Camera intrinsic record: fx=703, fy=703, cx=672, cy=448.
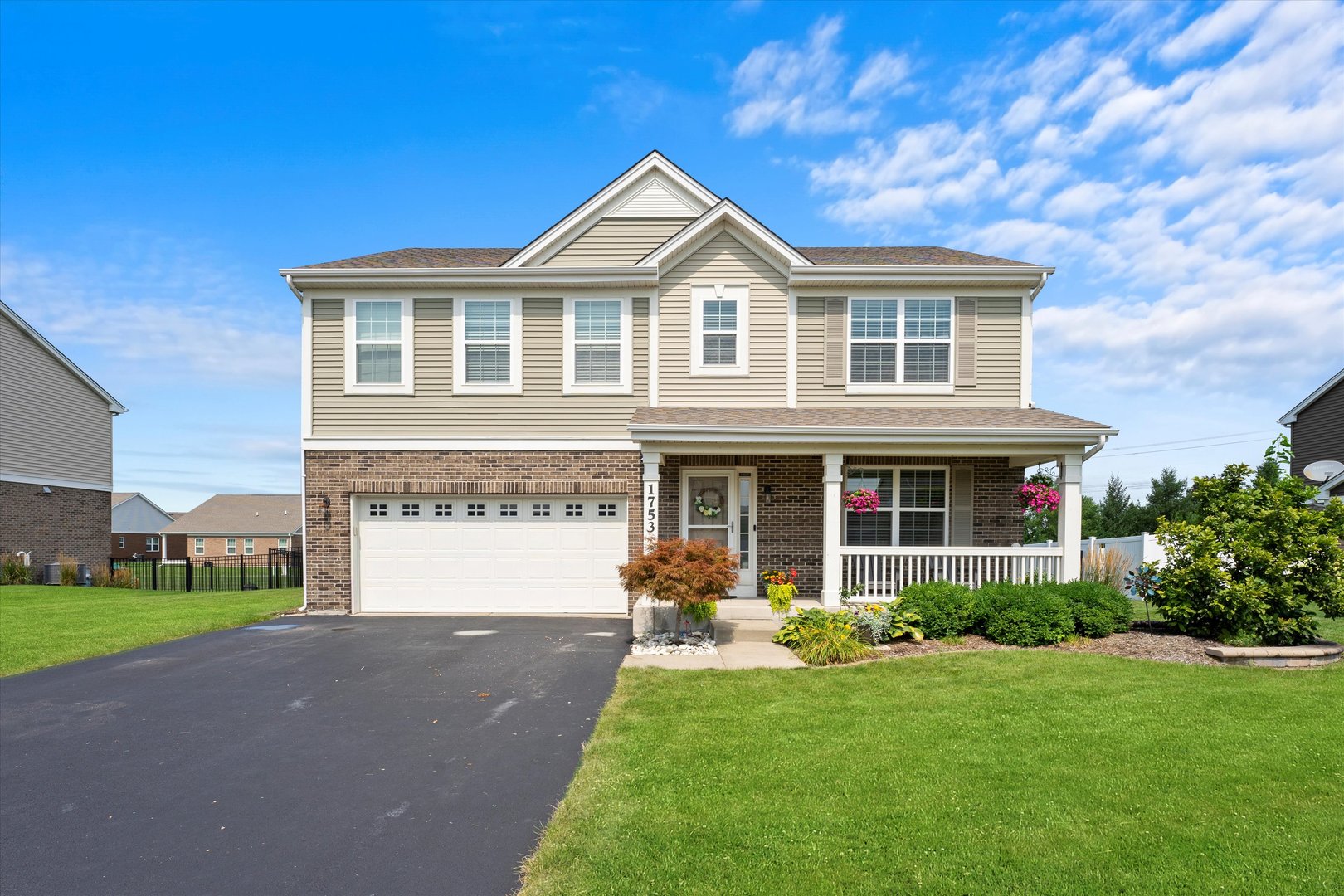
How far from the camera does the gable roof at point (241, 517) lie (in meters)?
48.2

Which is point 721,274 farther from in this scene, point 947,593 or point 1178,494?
point 1178,494

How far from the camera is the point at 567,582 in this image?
12.8m

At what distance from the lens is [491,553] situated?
42.3 feet

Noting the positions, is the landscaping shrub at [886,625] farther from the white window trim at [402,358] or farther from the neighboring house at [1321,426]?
the neighboring house at [1321,426]

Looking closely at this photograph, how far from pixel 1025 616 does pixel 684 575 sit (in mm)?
4459

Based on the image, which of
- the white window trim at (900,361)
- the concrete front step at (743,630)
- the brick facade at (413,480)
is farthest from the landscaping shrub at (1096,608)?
the brick facade at (413,480)

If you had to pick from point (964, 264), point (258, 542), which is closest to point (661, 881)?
point (964, 264)

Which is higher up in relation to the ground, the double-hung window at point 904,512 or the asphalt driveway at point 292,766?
the double-hung window at point 904,512

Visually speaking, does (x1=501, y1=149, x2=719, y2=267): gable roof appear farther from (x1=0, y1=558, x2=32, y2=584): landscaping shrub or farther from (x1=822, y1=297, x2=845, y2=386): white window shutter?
(x1=0, y1=558, x2=32, y2=584): landscaping shrub

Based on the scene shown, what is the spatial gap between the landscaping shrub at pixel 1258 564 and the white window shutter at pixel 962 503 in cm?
329

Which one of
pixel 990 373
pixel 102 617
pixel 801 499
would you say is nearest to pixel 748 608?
pixel 801 499

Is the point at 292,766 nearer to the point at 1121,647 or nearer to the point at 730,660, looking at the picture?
the point at 730,660

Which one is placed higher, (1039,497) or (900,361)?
(900,361)

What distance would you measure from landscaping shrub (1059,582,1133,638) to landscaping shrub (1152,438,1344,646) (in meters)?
0.53
